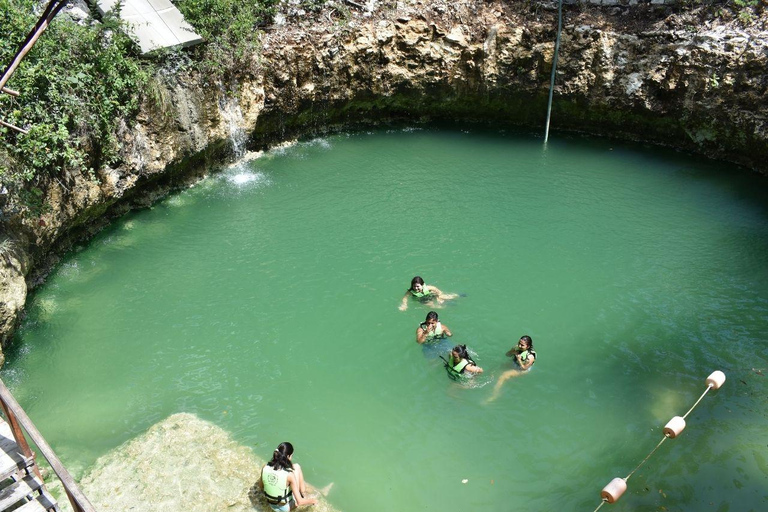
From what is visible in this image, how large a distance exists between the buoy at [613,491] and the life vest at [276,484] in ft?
11.5

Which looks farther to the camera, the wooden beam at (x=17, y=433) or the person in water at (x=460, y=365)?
the person in water at (x=460, y=365)

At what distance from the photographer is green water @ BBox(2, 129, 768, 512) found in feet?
24.3

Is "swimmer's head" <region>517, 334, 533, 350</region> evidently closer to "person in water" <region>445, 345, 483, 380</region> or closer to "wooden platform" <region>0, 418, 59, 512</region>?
"person in water" <region>445, 345, 483, 380</region>

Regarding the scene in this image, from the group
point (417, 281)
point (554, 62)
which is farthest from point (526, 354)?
point (554, 62)

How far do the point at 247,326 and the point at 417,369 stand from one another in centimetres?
288

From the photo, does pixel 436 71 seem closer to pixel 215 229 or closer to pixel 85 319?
pixel 215 229

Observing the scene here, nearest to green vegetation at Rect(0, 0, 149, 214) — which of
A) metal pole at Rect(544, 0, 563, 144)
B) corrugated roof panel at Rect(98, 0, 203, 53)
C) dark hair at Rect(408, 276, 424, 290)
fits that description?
corrugated roof panel at Rect(98, 0, 203, 53)

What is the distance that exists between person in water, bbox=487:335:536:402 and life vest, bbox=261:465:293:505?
10.8 feet

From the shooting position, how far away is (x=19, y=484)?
198 inches

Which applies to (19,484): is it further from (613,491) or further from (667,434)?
(667,434)

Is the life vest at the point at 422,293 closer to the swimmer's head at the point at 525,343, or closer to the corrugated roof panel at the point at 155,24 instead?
the swimmer's head at the point at 525,343

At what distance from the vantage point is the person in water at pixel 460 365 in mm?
8336

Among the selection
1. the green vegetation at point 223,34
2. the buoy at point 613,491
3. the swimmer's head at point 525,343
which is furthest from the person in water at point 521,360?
the green vegetation at point 223,34

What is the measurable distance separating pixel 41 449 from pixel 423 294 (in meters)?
6.21
